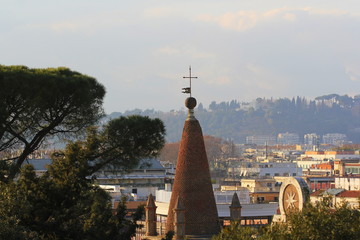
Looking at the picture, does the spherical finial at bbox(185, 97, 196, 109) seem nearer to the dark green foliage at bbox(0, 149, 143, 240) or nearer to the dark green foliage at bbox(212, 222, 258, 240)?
the dark green foliage at bbox(0, 149, 143, 240)

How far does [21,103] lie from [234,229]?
763 cm

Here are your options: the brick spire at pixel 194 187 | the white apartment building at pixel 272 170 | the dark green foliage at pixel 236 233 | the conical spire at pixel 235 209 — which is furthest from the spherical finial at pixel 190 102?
the white apartment building at pixel 272 170

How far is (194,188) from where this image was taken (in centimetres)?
3048

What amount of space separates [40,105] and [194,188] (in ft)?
16.1

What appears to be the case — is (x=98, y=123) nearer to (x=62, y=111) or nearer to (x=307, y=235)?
(x=62, y=111)

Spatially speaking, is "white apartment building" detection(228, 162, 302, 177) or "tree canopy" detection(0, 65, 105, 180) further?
"white apartment building" detection(228, 162, 302, 177)

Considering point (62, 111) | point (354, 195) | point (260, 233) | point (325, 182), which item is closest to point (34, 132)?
point (62, 111)

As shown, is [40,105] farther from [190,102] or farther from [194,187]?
[194,187]

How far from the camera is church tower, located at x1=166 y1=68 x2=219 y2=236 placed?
30.3 metres

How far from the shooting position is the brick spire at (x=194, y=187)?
99.5 ft

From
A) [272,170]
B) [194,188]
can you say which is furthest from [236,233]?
[272,170]

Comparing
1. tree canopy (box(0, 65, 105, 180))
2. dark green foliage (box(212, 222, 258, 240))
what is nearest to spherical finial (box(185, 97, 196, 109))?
tree canopy (box(0, 65, 105, 180))

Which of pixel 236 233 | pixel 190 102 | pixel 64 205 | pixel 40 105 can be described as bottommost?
pixel 236 233

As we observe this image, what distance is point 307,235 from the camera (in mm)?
23203
